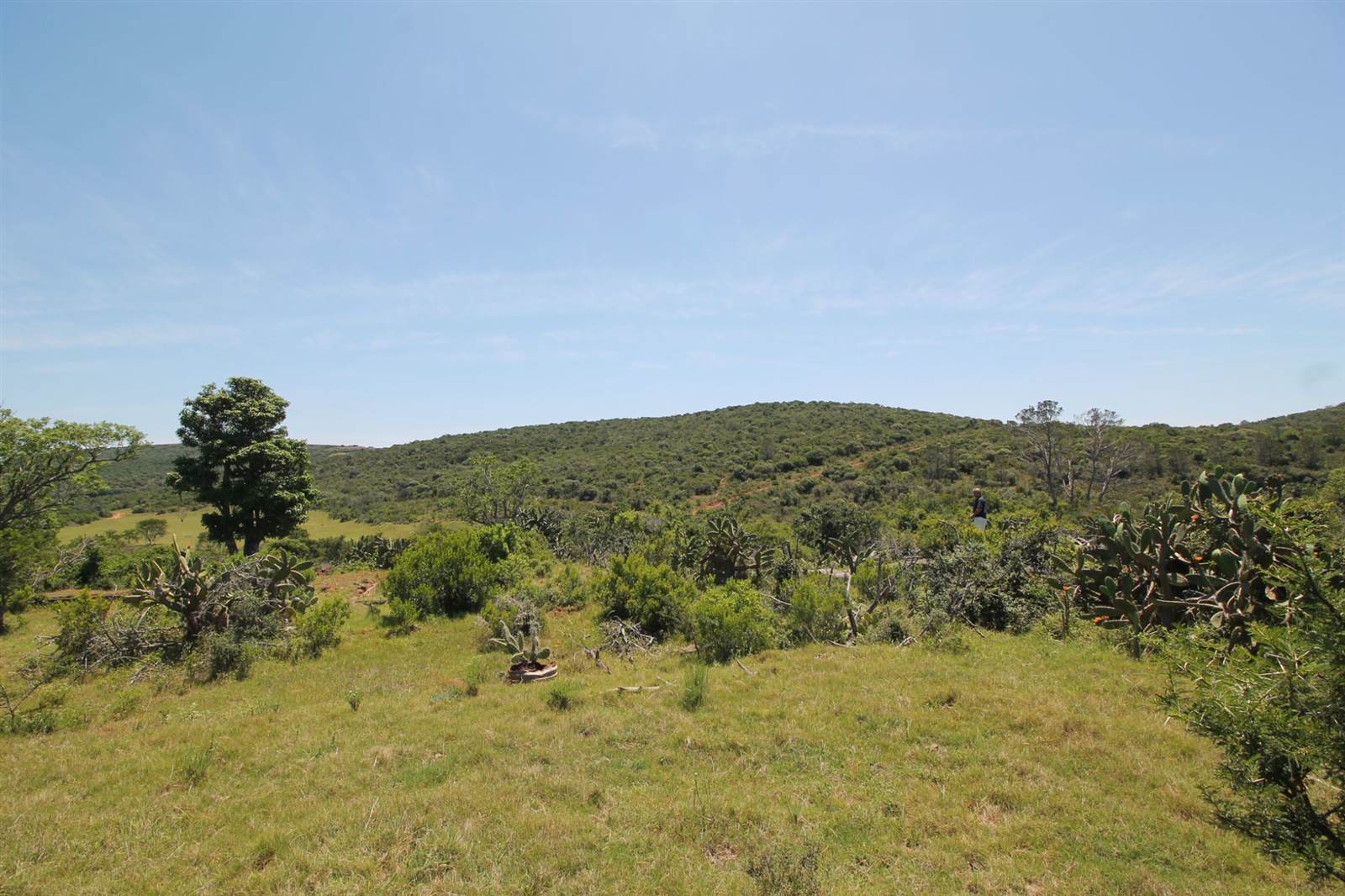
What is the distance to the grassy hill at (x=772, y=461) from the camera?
37875 millimetres

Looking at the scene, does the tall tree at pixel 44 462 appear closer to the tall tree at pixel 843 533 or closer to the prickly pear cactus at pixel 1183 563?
the tall tree at pixel 843 533

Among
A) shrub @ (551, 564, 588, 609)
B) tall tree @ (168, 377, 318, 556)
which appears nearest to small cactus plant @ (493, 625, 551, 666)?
shrub @ (551, 564, 588, 609)

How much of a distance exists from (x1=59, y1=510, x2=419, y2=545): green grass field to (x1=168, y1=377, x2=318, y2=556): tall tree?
38.6 ft

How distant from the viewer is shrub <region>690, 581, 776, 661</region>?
1241cm

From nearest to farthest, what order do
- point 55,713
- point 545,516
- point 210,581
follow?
point 55,713 → point 210,581 → point 545,516

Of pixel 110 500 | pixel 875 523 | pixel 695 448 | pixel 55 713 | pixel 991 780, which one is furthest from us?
pixel 695 448

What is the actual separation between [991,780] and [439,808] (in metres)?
6.40

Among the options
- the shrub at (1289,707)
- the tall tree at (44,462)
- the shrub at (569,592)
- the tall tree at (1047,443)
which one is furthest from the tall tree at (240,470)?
the tall tree at (1047,443)

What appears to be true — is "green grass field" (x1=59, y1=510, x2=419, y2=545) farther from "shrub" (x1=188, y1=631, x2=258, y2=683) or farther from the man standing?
the man standing

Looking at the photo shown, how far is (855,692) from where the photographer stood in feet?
30.7

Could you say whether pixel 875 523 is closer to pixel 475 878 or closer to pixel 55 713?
pixel 475 878

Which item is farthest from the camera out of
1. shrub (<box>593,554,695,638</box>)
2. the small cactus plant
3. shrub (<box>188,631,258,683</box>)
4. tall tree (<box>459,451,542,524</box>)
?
tall tree (<box>459,451,542,524</box>)

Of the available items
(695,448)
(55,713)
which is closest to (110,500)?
(695,448)

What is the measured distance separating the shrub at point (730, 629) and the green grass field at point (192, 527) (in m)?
27.7
